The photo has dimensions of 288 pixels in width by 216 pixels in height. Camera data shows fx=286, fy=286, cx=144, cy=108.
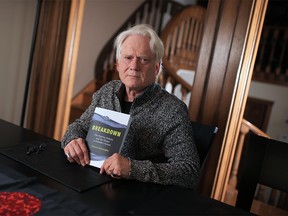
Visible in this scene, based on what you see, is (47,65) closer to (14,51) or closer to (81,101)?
(14,51)

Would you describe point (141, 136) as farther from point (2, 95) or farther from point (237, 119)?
point (2, 95)

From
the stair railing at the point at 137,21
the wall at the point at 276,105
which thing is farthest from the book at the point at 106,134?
the wall at the point at 276,105

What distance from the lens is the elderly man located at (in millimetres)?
1052

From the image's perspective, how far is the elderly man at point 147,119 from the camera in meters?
1.05

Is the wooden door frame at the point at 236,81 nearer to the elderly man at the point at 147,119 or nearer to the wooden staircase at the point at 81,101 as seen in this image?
the elderly man at the point at 147,119

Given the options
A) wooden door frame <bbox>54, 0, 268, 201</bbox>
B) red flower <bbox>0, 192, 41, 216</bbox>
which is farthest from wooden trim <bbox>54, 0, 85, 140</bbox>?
red flower <bbox>0, 192, 41, 216</bbox>

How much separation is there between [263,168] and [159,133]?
1.36 feet

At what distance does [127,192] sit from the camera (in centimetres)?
87

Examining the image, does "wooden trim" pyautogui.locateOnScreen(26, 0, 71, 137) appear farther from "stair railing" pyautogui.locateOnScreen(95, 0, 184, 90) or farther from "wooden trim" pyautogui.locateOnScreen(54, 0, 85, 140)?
"stair railing" pyautogui.locateOnScreen(95, 0, 184, 90)

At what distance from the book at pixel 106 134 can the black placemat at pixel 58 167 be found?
0.19 ft

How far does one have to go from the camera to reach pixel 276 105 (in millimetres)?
4750

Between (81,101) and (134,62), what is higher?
(134,62)

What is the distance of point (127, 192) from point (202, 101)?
0.98 m

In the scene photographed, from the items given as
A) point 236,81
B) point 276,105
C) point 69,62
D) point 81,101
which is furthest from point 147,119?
point 276,105
